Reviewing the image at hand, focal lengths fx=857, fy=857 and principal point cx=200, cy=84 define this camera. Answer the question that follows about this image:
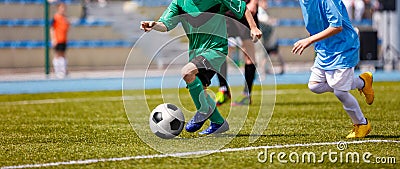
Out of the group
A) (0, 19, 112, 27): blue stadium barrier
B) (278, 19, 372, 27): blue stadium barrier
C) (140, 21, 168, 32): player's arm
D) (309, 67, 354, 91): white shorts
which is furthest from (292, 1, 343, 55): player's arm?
(278, 19, 372, 27): blue stadium barrier

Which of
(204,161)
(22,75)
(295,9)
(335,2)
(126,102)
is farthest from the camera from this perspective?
(295,9)

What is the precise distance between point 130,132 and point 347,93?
1.91 meters

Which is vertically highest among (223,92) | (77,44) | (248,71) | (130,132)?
(130,132)

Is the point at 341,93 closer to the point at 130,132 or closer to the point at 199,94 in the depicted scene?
the point at 199,94

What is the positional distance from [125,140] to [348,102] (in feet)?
5.82

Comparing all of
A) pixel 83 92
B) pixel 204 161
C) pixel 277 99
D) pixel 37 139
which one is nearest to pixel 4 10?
pixel 83 92

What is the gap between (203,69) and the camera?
6.88 m

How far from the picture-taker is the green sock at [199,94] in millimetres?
6801

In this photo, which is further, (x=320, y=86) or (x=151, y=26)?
(x=320, y=86)

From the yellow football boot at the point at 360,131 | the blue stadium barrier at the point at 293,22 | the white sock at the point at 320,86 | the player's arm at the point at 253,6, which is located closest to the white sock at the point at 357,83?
the white sock at the point at 320,86

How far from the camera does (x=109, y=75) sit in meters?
19.3

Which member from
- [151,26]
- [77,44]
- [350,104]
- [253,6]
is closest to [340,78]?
[350,104]

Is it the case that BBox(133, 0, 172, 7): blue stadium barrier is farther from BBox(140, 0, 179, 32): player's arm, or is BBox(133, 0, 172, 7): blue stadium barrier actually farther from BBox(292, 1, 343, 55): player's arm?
BBox(292, 1, 343, 55): player's arm

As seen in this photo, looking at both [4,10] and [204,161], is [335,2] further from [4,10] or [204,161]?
[4,10]
